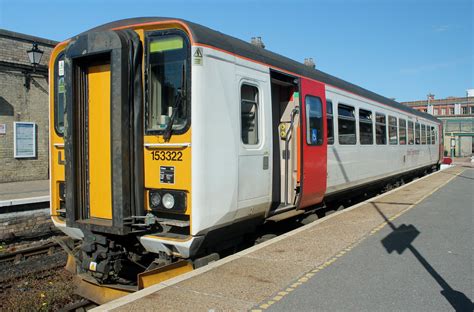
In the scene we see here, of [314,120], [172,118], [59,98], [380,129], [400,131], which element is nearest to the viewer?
[172,118]

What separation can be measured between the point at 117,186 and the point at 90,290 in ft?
4.03

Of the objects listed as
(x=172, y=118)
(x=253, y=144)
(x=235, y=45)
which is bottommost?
(x=253, y=144)

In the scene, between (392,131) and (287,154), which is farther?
(392,131)

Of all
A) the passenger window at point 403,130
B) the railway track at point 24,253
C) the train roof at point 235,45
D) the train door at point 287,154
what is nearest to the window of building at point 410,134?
the passenger window at point 403,130

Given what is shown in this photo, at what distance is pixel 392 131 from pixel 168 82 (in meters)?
9.67

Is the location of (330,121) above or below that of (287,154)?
above

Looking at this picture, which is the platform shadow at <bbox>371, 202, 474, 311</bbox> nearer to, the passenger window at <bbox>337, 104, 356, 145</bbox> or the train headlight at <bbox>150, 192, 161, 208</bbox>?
the passenger window at <bbox>337, 104, 356, 145</bbox>

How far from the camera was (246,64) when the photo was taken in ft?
17.6

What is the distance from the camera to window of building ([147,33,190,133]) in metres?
4.65

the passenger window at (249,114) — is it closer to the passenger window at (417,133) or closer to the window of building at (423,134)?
the passenger window at (417,133)

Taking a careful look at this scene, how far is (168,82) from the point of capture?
4.79 m

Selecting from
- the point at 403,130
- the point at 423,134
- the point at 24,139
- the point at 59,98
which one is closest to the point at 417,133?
the point at 423,134

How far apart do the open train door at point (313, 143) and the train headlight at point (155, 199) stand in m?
2.81

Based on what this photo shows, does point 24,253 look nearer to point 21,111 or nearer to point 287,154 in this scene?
point 287,154
